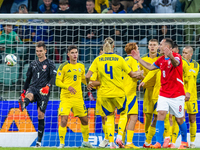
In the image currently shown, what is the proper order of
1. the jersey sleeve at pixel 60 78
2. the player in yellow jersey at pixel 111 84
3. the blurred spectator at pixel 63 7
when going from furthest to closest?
1. the blurred spectator at pixel 63 7
2. the jersey sleeve at pixel 60 78
3. the player in yellow jersey at pixel 111 84

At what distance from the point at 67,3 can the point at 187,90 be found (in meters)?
6.03

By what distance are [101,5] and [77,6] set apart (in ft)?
2.88

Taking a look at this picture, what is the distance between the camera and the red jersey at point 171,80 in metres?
5.71

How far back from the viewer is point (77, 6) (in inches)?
458

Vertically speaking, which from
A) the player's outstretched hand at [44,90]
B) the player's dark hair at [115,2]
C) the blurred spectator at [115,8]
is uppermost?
the player's dark hair at [115,2]

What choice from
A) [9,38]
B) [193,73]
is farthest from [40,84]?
[193,73]

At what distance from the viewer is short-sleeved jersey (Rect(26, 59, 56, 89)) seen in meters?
7.26

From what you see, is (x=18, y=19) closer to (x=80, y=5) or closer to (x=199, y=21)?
(x=80, y=5)

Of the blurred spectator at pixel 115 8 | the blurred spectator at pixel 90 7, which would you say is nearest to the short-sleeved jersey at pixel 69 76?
the blurred spectator at pixel 115 8

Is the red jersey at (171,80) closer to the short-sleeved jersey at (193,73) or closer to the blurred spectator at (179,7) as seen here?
the short-sleeved jersey at (193,73)

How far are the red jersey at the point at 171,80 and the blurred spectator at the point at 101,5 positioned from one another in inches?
235

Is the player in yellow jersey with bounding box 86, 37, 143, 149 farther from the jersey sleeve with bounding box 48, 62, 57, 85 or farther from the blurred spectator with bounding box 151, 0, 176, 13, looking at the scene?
the blurred spectator with bounding box 151, 0, 176, 13

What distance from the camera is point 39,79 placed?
7270 millimetres

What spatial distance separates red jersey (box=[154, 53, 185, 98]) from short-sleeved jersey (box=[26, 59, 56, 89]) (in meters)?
2.61
